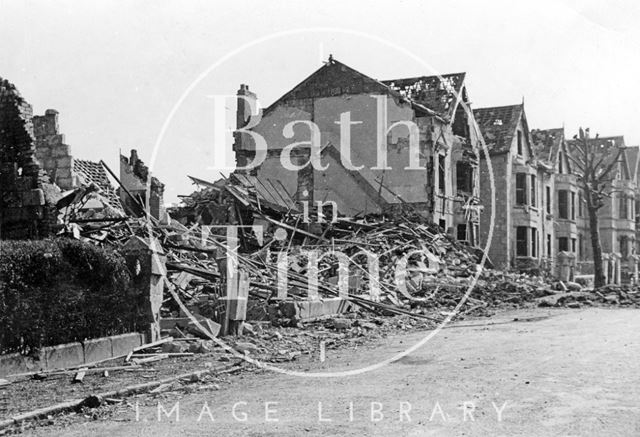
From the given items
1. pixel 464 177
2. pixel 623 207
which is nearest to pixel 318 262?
pixel 464 177

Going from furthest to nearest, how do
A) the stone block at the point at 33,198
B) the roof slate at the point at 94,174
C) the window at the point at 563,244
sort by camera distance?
the window at the point at 563,244, the roof slate at the point at 94,174, the stone block at the point at 33,198

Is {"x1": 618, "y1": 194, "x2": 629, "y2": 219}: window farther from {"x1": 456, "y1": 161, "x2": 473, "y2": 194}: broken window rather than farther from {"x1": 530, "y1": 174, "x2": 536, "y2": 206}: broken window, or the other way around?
{"x1": 456, "y1": 161, "x2": 473, "y2": 194}: broken window

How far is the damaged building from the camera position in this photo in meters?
32.5

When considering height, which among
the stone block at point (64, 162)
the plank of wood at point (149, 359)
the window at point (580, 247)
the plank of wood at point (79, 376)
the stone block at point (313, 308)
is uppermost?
the stone block at point (64, 162)

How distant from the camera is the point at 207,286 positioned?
17.0 m

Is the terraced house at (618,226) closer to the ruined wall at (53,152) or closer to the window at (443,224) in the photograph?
the window at (443,224)

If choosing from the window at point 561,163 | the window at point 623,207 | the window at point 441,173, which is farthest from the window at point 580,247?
the window at point 441,173

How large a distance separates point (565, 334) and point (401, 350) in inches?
145

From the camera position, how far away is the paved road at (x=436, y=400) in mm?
6867

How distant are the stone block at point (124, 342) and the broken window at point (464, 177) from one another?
87.5 feet

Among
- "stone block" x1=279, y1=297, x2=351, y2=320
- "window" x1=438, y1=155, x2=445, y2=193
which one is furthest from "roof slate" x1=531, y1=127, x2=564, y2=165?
"stone block" x1=279, y1=297, x2=351, y2=320

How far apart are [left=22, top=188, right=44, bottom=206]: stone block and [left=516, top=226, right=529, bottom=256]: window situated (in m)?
31.3

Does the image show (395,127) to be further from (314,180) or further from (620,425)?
(620,425)

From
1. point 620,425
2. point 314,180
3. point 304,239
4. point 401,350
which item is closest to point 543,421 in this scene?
point 620,425
